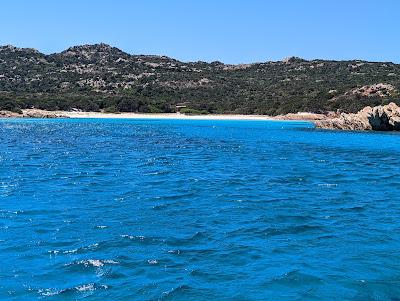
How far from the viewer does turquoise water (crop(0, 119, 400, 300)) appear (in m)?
10.5

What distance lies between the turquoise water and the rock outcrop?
54.6 meters

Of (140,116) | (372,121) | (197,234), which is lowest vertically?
(197,234)

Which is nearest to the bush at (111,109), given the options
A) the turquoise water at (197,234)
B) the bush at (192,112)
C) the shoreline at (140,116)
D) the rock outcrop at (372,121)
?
the shoreline at (140,116)

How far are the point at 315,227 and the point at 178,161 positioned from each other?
21419 mm

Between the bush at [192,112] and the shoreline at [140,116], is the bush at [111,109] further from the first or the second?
the bush at [192,112]

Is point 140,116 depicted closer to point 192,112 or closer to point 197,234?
point 192,112

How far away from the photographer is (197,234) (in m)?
14.6

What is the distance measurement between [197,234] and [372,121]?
244 feet

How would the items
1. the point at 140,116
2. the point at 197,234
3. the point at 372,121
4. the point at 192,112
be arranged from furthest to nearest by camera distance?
the point at 192,112
the point at 140,116
the point at 372,121
the point at 197,234

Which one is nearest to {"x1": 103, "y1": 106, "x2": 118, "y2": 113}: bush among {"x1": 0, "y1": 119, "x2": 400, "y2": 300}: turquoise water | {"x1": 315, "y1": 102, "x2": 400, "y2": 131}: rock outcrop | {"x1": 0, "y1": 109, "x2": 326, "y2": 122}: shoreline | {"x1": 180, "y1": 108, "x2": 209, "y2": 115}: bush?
{"x1": 0, "y1": 109, "x2": 326, "y2": 122}: shoreline

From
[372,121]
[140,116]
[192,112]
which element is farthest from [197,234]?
[192,112]

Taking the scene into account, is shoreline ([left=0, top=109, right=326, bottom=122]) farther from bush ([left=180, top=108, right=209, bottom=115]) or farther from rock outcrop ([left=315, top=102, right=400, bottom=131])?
rock outcrop ([left=315, top=102, right=400, bottom=131])

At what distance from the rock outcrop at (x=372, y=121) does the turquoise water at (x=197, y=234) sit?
54.6 meters

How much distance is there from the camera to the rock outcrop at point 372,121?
79.8 metres
